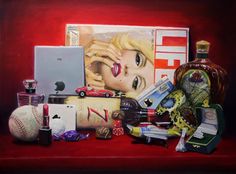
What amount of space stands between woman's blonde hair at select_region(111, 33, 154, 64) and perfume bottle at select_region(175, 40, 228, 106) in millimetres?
153

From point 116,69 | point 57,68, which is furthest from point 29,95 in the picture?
point 116,69

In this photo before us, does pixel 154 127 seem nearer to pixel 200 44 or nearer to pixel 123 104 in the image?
pixel 123 104

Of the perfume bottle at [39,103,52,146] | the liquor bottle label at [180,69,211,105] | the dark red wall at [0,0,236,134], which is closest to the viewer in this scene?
the perfume bottle at [39,103,52,146]

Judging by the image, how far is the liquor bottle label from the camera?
4.51 ft

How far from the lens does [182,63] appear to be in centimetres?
151

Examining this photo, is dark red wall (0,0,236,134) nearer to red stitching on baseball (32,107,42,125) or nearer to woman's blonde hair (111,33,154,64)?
woman's blonde hair (111,33,154,64)

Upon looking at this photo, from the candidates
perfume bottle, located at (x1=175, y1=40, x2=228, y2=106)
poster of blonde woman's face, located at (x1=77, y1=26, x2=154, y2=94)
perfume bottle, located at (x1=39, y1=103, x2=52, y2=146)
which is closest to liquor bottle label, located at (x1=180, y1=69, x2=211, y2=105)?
perfume bottle, located at (x1=175, y1=40, x2=228, y2=106)
